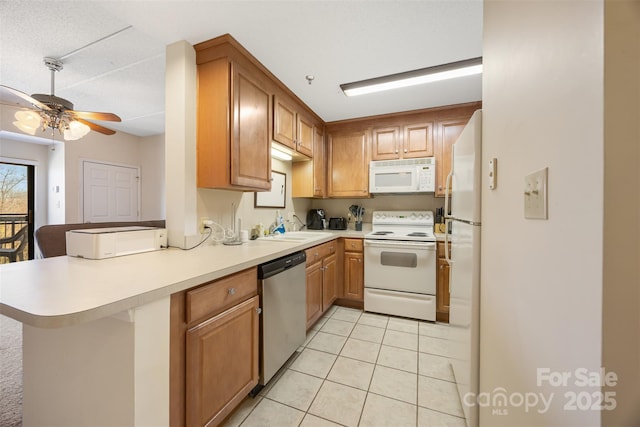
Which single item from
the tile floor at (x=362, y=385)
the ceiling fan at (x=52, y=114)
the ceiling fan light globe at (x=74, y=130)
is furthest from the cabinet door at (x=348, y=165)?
the ceiling fan light globe at (x=74, y=130)

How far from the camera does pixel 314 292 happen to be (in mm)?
2236

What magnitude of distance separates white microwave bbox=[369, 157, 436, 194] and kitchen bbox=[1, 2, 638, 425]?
1755mm

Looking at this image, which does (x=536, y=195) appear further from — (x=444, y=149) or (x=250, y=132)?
(x=444, y=149)

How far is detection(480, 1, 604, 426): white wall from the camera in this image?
1.31 feet

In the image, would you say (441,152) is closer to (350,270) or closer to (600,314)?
(350,270)

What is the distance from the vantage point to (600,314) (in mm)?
376

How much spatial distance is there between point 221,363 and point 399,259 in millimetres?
1892

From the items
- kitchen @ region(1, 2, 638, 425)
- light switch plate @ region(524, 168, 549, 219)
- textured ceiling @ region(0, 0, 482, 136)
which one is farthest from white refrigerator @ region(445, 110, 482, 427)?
textured ceiling @ region(0, 0, 482, 136)

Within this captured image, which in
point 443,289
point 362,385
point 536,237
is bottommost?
point 362,385

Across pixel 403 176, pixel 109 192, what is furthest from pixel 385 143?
pixel 109 192

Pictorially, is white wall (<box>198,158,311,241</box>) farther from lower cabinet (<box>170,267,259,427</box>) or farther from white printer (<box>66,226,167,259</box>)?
lower cabinet (<box>170,267,259,427</box>)

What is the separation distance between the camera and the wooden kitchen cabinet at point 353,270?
2742 millimetres

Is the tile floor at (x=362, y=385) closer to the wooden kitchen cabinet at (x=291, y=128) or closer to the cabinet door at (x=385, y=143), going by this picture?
the wooden kitchen cabinet at (x=291, y=128)

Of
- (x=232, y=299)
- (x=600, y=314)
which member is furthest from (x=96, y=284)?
(x=600, y=314)
